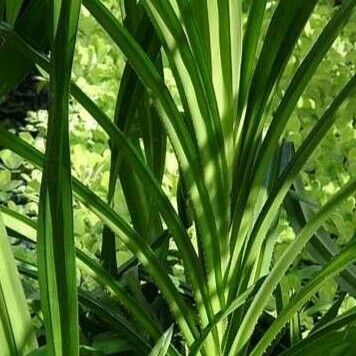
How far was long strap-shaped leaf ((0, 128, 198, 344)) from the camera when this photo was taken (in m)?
0.96

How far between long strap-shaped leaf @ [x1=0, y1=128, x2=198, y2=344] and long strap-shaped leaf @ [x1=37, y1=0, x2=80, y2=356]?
0.19m

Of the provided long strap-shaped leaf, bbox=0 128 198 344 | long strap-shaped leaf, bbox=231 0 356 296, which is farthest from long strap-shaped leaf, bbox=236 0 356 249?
long strap-shaped leaf, bbox=0 128 198 344

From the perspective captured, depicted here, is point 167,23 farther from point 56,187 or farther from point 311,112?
point 311,112

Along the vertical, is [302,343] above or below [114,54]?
below

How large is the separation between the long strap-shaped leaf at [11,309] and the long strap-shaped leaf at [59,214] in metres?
0.04

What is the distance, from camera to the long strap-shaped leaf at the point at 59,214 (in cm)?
71

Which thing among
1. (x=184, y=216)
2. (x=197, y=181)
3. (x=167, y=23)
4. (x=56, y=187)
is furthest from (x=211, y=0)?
(x=184, y=216)

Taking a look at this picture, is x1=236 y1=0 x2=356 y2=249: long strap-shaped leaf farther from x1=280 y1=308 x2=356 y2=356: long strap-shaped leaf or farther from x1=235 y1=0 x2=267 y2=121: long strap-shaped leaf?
x1=280 y1=308 x2=356 y2=356: long strap-shaped leaf

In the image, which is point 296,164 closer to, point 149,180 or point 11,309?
point 149,180

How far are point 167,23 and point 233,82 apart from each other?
0.39ft

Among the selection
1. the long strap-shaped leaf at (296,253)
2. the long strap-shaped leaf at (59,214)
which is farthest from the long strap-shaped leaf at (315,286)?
the long strap-shaped leaf at (59,214)

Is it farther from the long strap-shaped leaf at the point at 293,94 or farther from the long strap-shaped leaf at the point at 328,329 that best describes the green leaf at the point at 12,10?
the long strap-shaped leaf at the point at 328,329

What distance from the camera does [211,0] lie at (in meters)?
0.93

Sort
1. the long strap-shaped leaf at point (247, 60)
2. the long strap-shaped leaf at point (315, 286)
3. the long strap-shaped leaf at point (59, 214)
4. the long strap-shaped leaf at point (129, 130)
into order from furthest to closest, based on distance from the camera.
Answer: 1. the long strap-shaped leaf at point (129, 130)
2. the long strap-shaped leaf at point (247, 60)
3. the long strap-shaped leaf at point (315, 286)
4. the long strap-shaped leaf at point (59, 214)
